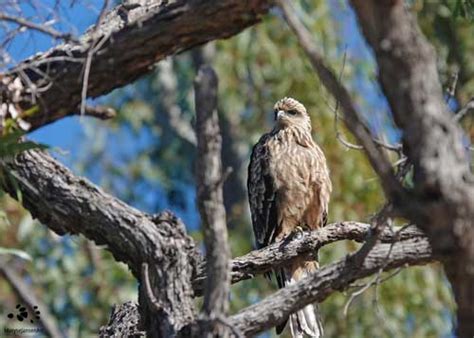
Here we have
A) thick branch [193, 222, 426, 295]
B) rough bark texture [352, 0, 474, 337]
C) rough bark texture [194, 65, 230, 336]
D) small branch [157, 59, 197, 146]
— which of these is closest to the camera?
rough bark texture [352, 0, 474, 337]

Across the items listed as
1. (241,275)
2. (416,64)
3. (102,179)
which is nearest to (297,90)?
(102,179)

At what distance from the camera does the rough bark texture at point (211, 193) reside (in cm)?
296

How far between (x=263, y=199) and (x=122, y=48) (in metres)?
2.80

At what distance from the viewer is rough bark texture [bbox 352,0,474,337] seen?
2.68 metres

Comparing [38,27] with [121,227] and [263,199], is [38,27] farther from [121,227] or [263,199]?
[263,199]

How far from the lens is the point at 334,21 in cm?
1084

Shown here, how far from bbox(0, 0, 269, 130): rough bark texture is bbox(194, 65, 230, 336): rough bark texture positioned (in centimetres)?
62

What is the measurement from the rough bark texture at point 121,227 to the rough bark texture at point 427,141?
3.55 ft

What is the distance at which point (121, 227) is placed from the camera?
→ 12.7 feet

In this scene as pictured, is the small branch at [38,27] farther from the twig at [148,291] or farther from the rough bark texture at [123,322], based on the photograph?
the rough bark texture at [123,322]

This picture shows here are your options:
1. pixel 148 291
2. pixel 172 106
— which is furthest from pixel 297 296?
pixel 172 106

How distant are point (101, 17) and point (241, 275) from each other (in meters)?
1.26

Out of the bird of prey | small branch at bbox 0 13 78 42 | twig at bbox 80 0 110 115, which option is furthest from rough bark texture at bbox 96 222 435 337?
the bird of prey

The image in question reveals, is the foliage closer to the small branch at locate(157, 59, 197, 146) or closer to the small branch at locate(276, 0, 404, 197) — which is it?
the small branch at locate(157, 59, 197, 146)
